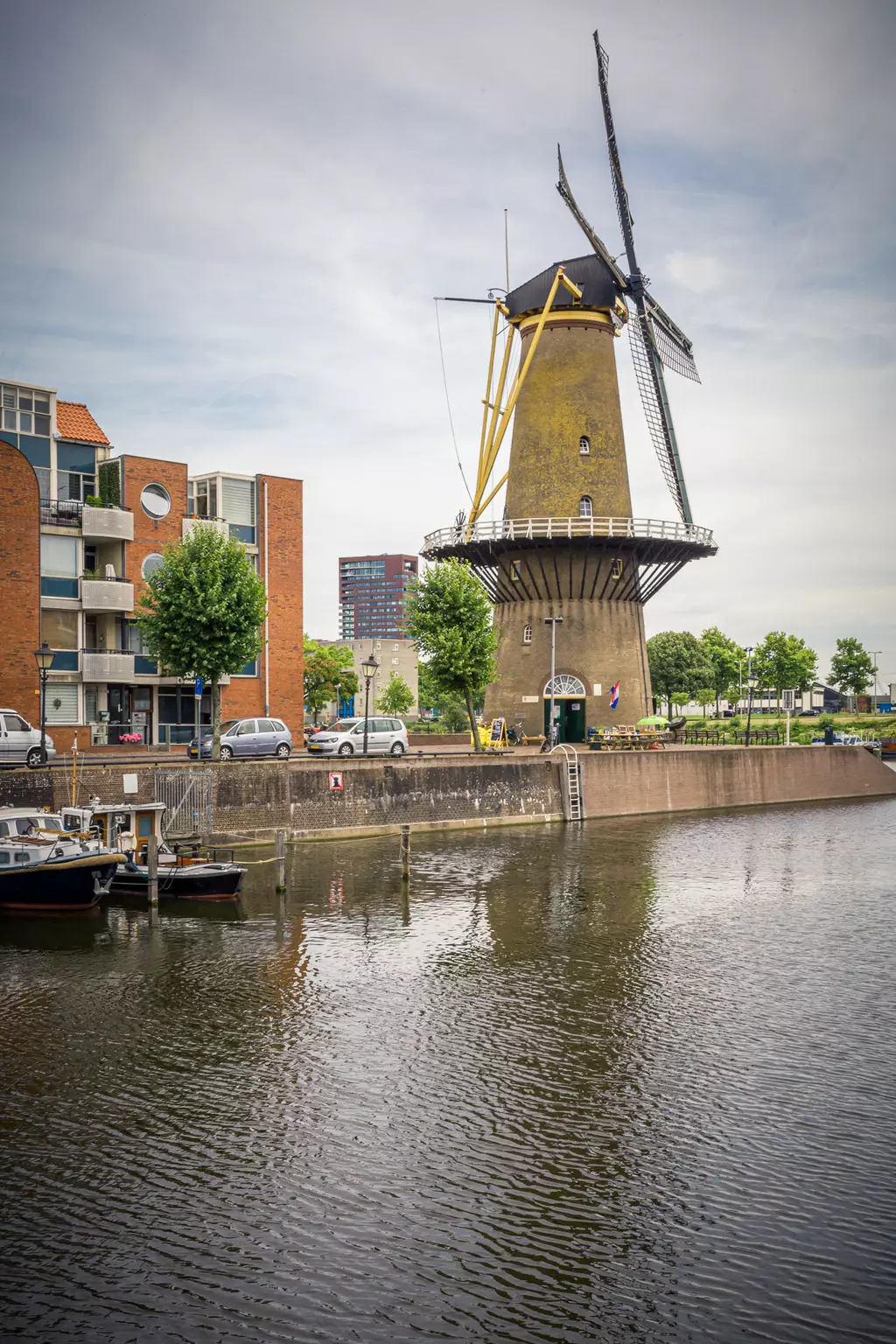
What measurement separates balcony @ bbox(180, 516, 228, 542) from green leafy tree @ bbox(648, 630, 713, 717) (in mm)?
70199

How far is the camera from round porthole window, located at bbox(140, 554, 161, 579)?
4300 centimetres

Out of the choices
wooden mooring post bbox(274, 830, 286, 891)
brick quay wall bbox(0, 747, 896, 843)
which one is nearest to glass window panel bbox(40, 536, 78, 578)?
brick quay wall bbox(0, 747, 896, 843)

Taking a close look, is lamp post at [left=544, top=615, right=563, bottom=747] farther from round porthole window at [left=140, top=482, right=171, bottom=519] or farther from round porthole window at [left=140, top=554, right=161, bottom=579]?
round porthole window at [left=140, top=482, right=171, bottom=519]

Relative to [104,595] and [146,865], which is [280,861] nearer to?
[146,865]

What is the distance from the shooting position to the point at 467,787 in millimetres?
39500

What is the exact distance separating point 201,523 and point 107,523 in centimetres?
356

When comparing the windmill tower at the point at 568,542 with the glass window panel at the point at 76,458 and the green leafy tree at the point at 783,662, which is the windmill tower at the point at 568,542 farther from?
the green leafy tree at the point at 783,662

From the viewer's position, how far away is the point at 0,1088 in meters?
14.6

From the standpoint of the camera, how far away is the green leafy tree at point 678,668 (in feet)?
360

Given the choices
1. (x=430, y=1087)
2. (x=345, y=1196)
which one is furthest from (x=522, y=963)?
(x=345, y=1196)

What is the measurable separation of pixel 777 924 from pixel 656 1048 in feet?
31.7

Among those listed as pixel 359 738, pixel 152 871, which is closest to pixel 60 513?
pixel 359 738

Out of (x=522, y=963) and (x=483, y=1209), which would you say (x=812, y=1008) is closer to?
(x=522, y=963)

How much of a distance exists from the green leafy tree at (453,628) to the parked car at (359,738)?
18.1ft
